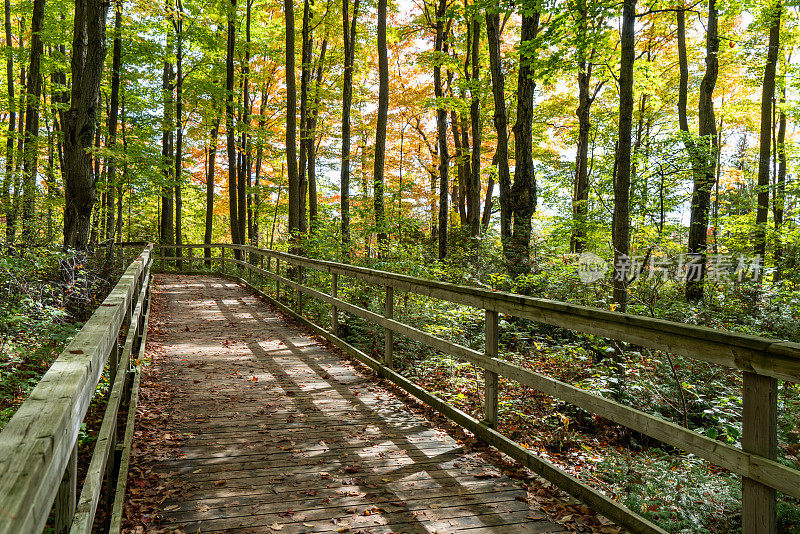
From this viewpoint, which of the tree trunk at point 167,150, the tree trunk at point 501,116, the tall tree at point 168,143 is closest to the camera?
the tree trunk at point 501,116

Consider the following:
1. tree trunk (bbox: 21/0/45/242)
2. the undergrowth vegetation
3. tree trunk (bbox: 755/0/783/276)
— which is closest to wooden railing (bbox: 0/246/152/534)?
the undergrowth vegetation

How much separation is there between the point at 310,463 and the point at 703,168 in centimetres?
1121

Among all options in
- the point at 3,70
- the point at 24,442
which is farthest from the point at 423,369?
the point at 3,70

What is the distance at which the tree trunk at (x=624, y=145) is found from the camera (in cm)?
792

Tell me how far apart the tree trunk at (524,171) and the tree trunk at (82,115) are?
24.8ft

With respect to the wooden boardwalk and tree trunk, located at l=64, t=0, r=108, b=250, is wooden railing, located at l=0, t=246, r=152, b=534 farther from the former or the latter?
tree trunk, located at l=64, t=0, r=108, b=250

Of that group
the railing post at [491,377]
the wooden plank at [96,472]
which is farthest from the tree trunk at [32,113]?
the railing post at [491,377]

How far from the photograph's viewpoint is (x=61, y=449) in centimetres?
150

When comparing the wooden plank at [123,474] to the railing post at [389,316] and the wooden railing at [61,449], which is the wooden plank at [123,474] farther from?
the railing post at [389,316]

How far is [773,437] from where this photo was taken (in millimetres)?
2256

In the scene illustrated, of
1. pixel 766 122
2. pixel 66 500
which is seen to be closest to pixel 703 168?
pixel 766 122

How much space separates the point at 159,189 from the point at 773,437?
69.4 feet

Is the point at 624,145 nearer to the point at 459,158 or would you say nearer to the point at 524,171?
the point at 524,171

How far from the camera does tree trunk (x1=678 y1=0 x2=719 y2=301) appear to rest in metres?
11.6
